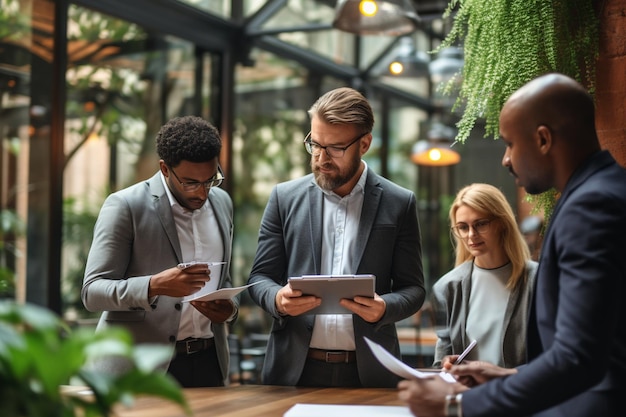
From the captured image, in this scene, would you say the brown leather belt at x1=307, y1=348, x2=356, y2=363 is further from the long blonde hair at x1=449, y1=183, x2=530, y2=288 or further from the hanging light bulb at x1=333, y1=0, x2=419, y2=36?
the hanging light bulb at x1=333, y1=0, x2=419, y2=36

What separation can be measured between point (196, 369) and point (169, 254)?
17.5 inches

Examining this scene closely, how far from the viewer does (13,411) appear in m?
1.29

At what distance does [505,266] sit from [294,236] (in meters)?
1.10

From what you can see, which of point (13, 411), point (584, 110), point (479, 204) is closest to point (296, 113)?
point (479, 204)

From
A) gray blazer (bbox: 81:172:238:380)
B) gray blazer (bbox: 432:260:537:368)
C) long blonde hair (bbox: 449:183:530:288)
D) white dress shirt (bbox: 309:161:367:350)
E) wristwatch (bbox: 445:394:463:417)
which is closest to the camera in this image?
wristwatch (bbox: 445:394:463:417)

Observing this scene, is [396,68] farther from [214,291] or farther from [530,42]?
[214,291]

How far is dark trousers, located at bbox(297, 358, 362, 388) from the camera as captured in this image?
2.92 m

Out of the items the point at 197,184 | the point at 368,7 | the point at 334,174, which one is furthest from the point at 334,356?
the point at 368,7

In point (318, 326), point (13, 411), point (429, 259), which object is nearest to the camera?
point (13, 411)

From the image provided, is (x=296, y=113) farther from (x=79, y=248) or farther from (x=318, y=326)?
(x=318, y=326)

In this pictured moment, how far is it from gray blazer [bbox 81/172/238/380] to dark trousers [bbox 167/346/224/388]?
0.04m

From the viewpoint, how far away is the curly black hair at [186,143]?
9.65ft

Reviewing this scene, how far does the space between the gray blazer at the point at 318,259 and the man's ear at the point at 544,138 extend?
3.54 feet

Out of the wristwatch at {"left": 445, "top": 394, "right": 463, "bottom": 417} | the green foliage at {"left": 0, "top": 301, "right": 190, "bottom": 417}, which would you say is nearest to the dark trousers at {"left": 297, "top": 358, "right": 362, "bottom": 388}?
the wristwatch at {"left": 445, "top": 394, "right": 463, "bottom": 417}
